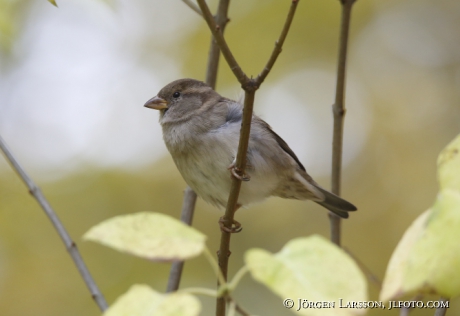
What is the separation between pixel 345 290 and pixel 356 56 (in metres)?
6.13

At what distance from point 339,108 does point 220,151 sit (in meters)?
0.87

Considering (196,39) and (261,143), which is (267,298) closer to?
(261,143)

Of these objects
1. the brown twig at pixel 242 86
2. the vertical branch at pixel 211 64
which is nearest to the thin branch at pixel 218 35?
the brown twig at pixel 242 86

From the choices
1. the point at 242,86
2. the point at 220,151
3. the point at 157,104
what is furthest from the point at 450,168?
the point at 157,104

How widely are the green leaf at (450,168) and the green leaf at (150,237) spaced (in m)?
0.49

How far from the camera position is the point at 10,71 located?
656 cm

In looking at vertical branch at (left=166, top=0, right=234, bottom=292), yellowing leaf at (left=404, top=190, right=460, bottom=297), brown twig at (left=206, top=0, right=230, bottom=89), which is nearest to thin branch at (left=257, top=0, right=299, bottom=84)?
yellowing leaf at (left=404, top=190, right=460, bottom=297)

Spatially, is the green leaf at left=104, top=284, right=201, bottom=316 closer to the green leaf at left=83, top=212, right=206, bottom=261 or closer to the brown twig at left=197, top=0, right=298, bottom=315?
the green leaf at left=83, top=212, right=206, bottom=261

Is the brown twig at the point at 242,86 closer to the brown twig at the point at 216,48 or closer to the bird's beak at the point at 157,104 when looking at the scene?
the brown twig at the point at 216,48

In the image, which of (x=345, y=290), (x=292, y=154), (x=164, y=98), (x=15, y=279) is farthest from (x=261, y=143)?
(x=15, y=279)

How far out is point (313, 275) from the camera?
38.7 inches

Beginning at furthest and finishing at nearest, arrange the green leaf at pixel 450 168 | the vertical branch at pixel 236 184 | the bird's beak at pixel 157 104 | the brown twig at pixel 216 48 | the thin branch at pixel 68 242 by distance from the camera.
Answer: the bird's beak at pixel 157 104 → the brown twig at pixel 216 48 → the thin branch at pixel 68 242 → the vertical branch at pixel 236 184 → the green leaf at pixel 450 168

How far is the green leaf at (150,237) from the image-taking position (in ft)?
3.26

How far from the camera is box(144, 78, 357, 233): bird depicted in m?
3.52
